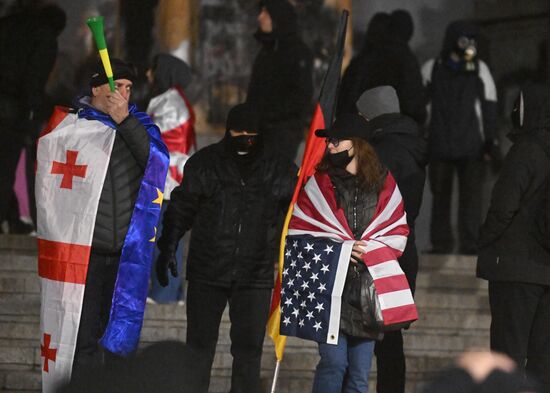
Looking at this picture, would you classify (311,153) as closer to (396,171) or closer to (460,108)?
(396,171)

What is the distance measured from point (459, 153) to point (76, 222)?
5.67m

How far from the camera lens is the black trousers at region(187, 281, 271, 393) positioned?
8.37 meters

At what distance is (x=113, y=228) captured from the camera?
26.1ft

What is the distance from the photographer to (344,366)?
786cm

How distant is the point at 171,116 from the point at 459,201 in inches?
129

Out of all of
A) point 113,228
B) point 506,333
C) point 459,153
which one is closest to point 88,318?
point 113,228

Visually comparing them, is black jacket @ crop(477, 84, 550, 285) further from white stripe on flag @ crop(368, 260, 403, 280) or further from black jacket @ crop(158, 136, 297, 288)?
black jacket @ crop(158, 136, 297, 288)

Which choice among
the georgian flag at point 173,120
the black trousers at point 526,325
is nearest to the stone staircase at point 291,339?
the georgian flag at point 173,120

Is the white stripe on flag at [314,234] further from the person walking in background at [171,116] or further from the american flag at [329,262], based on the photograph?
the person walking in background at [171,116]

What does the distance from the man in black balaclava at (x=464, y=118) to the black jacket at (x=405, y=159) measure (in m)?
3.85

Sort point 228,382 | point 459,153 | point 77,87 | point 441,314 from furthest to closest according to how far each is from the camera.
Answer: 1. point 77,87
2. point 459,153
3. point 441,314
4. point 228,382

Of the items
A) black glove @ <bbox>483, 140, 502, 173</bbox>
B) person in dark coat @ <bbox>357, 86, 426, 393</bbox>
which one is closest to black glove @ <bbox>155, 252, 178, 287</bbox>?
person in dark coat @ <bbox>357, 86, 426, 393</bbox>

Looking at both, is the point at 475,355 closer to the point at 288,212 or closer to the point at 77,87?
the point at 288,212

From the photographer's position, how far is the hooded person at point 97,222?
791 centimetres
